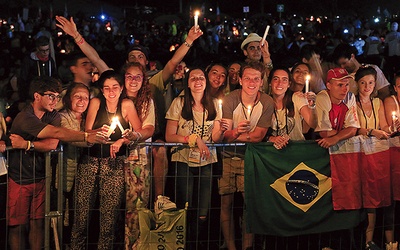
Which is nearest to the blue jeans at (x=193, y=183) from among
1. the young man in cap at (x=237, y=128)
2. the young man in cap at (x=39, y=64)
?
the young man in cap at (x=237, y=128)

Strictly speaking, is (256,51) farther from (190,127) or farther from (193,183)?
(193,183)

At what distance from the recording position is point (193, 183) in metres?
7.70

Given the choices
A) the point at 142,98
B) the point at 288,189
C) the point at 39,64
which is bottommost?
the point at 288,189

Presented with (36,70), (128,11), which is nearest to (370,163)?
(36,70)

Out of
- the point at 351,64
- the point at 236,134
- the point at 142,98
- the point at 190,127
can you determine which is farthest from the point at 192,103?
the point at 351,64

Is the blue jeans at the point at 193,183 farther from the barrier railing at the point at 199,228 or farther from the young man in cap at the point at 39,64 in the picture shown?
the young man in cap at the point at 39,64

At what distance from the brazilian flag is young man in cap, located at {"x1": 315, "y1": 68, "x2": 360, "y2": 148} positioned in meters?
0.33

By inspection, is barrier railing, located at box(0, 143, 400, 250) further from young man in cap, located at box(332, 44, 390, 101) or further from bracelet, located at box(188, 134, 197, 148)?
young man in cap, located at box(332, 44, 390, 101)

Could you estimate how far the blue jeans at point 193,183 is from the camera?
7.62 meters

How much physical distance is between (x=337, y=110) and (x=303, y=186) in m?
1.02

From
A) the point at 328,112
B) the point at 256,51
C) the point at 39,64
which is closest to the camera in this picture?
the point at 328,112

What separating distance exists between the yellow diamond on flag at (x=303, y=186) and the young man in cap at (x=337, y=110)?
491mm

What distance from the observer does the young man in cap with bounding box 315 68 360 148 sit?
310 inches

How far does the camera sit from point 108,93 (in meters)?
7.52
